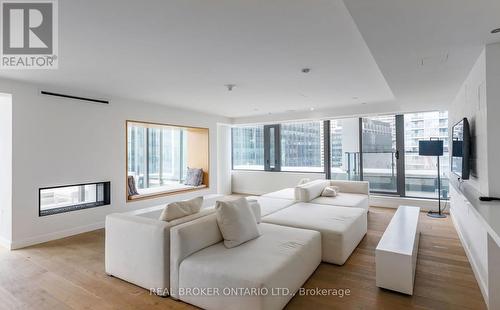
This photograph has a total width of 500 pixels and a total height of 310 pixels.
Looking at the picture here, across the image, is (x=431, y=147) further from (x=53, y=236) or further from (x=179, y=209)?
(x=53, y=236)

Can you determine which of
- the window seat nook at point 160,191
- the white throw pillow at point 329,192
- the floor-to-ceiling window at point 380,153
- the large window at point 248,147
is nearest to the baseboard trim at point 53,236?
the window seat nook at point 160,191

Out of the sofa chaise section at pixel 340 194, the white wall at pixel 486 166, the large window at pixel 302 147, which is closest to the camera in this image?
the white wall at pixel 486 166

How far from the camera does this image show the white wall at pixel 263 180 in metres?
7.36

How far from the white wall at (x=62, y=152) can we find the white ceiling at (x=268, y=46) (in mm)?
397

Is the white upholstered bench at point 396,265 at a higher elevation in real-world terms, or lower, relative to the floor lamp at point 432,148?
lower

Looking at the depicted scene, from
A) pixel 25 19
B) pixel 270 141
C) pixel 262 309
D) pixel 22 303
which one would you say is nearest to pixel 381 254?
pixel 262 309

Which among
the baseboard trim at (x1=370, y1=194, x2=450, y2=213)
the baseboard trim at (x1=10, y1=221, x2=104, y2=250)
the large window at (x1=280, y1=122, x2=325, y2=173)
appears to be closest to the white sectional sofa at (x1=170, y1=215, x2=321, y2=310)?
the baseboard trim at (x1=10, y1=221, x2=104, y2=250)

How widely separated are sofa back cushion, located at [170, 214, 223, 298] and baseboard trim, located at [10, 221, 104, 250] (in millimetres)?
2892

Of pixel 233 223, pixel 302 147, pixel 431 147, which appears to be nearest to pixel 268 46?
pixel 233 223

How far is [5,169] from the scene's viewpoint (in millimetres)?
3768

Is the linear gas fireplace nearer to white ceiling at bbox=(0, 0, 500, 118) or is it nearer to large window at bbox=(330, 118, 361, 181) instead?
white ceiling at bbox=(0, 0, 500, 118)

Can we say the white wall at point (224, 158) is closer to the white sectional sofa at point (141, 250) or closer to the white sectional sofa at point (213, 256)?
the white sectional sofa at point (213, 256)

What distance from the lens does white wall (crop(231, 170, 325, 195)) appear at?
7355mm

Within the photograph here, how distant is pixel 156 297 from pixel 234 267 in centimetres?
90
